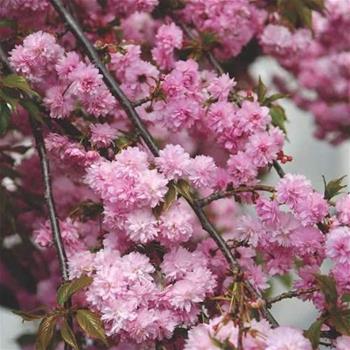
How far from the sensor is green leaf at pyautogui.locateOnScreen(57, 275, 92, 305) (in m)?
1.01

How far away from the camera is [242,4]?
4.77 feet

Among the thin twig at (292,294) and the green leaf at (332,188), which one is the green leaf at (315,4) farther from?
the thin twig at (292,294)

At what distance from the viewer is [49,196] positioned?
118 centimetres

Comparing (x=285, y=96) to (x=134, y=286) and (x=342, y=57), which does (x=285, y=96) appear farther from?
(x=342, y=57)

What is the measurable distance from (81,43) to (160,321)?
0.44 meters

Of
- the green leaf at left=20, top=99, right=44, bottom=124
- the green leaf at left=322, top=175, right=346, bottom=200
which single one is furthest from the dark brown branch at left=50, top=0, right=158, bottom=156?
the green leaf at left=322, top=175, right=346, bottom=200

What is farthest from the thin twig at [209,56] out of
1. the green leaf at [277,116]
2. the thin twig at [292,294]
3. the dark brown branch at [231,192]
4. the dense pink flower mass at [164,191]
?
the thin twig at [292,294]

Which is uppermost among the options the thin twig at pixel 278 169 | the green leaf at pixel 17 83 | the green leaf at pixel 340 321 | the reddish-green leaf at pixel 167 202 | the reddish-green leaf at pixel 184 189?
the green leaf at pixel 17 83

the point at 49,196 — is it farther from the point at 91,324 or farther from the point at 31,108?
the point at 91,324

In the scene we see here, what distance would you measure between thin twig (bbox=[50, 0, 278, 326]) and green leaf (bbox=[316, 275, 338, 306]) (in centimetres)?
8

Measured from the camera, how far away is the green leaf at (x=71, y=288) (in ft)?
3.32

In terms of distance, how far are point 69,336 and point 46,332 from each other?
4 cm

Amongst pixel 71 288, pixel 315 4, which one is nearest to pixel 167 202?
pixel 71 288

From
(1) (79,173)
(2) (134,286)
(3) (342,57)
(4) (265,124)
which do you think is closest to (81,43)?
(1) (79,173)
